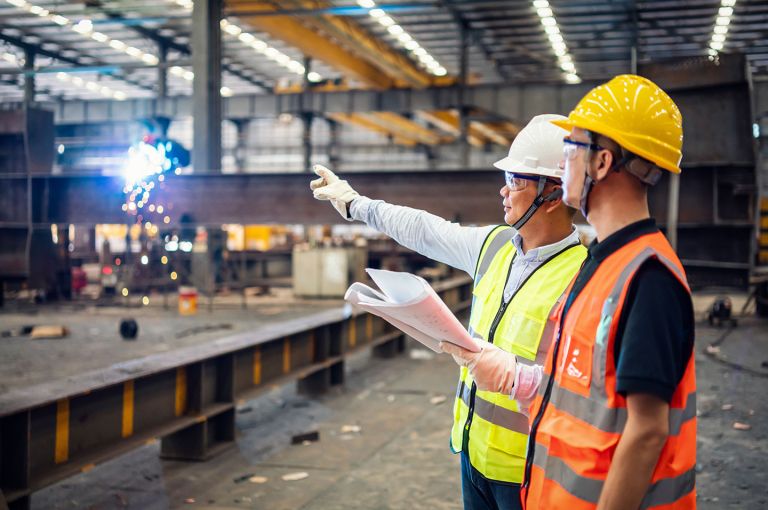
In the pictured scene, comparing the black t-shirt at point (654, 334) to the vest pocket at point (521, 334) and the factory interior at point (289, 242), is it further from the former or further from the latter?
the vest pocket at point (521, 334)

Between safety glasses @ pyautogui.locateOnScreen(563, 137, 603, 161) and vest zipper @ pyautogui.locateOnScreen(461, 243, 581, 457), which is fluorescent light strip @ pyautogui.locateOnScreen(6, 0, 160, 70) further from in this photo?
safety glasses @ pyautogui.locateOnScreen(563, 137, 603, 161)

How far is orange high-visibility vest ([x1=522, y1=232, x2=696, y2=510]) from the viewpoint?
63.8 inches

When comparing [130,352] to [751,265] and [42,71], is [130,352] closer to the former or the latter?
[751,265]

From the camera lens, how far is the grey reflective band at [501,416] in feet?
7.83

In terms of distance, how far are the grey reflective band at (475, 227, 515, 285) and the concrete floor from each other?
2.74m

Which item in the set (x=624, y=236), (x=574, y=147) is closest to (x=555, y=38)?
(x=574, y=147)

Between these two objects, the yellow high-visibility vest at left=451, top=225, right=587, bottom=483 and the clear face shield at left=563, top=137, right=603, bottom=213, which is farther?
the yellow high-visibility vest at left=451, top=225, right=587, bottom=483

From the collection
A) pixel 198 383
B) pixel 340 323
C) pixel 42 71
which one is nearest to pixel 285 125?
pixel 42 71

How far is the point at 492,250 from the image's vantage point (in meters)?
2.75

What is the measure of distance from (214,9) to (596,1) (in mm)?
7806

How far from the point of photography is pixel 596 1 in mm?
16109

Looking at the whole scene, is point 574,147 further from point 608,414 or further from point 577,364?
point 608,414

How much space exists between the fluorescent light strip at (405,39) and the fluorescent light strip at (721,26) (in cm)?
690

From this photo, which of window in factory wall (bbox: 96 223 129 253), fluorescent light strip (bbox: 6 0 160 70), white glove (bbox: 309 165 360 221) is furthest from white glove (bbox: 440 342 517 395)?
window in factory wall (bbox: 96 223 129 253)
